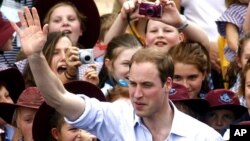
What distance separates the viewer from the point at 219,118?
8203mm

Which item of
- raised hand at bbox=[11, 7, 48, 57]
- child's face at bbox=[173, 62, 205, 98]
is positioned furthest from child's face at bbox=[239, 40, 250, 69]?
raised hand at bbox=[11, 7, 48, 57]

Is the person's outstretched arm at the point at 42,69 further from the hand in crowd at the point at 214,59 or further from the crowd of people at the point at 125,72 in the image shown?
the hand in crowd at the point at 214,59

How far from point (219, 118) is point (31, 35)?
7.28ft

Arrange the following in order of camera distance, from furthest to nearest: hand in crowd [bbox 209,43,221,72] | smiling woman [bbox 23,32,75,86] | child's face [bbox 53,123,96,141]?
hand in crowd [bbox 209,43,221,72], smiling woman [bbox 23,32,75,86], child's face [bbox 53,123,96,141]

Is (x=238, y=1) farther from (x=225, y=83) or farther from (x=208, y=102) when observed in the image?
(x=208, y=102)

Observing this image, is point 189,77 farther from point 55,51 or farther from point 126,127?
point 126,127

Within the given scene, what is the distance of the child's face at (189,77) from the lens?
8.40 m

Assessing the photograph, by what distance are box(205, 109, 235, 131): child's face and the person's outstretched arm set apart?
1.87 metres

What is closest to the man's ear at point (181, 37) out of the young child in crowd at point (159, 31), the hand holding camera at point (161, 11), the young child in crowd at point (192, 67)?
the young child in crowd at point (159, 31)

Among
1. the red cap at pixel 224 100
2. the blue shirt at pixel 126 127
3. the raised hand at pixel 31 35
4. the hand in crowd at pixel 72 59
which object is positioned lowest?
the red cap at pixel 224 100

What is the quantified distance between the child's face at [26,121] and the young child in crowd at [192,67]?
3.97 ft

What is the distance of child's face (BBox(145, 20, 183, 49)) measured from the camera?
8.89m

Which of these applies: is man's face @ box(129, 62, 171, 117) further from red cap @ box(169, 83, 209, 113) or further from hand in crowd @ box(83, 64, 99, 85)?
hand in crowd @ box(83, 64, 99, 85)

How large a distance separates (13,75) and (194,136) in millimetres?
2016
